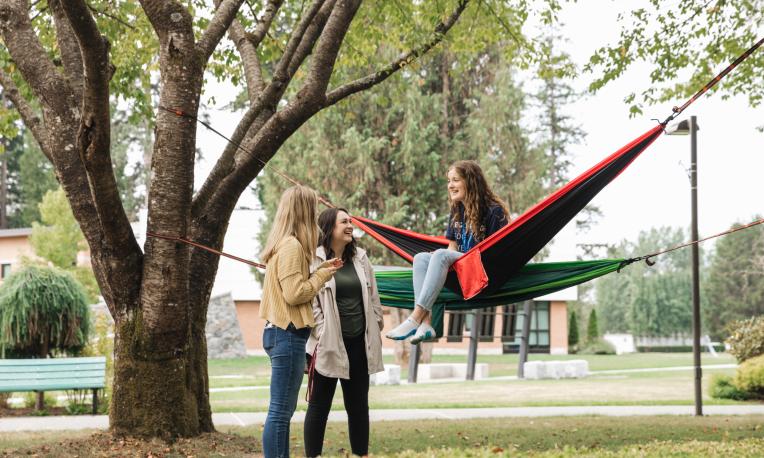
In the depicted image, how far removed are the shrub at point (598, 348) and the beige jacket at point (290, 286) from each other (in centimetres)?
2934

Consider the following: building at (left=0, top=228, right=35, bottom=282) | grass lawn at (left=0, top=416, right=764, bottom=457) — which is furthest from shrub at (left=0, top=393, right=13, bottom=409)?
building at (left=0, top=228, right=35, bottom=282)

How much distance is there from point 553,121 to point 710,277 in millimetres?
18499

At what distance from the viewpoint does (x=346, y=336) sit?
455 centimetres

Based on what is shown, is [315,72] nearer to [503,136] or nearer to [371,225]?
[371,225]

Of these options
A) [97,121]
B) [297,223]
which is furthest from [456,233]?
[97,121]

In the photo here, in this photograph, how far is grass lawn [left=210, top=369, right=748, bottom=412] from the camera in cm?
1084

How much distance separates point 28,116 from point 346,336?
3.66m

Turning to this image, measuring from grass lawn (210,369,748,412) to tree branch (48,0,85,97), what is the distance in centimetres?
466

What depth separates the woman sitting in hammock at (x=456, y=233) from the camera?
534 centimetres

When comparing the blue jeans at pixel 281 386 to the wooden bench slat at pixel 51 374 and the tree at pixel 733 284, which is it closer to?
the wooden bench slat at pixel 51 374

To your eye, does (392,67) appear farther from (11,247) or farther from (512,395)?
(11,247)

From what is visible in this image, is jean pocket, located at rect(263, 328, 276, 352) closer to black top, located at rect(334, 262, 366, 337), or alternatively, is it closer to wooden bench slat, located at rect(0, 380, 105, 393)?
black top, located at rect(334, 262, 366, 337)

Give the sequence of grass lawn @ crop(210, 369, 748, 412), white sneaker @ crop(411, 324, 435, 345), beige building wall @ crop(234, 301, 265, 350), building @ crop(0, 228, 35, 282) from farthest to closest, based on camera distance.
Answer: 1. building @ crop(0, 228, 35, 282)
2. beige building wall @ crop(234, 301, 265, 350)
3. grass lawn @ crop(210, 369, 748, 412)
4. white sneaker @ crop(411, 324, 435, 345)

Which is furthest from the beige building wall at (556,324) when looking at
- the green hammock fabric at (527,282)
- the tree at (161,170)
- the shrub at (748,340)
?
→ the green hammock fabric at (527,282)
